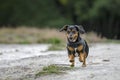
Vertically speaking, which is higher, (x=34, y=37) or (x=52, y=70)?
(x=34, y=37)

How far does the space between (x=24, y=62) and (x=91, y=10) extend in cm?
4398

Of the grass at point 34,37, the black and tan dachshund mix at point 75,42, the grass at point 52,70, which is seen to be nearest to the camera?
Result: the grass at point 52,70

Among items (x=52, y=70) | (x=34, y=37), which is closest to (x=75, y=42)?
(x=52, y=70)

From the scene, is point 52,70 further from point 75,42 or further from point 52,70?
point 75,42

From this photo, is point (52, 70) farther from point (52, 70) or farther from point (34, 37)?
point (34, 37)

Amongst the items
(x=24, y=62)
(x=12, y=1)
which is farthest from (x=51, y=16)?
(x=24, y=62)

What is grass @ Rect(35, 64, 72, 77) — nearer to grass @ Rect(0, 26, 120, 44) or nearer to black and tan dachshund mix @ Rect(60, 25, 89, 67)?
black and tan dachshund mix @ Rect(60, 25, 89, 67)

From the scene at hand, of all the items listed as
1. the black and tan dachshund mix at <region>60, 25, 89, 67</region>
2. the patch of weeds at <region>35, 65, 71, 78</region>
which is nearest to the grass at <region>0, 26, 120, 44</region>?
the patch of weeds at <region>35, 65, 71, 78</region>

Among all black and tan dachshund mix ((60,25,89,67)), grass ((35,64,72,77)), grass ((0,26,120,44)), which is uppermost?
grass ((0,26,120,44))

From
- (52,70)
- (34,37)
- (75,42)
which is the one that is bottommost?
(52,70)

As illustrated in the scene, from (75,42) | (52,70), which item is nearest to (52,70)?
(52,70)

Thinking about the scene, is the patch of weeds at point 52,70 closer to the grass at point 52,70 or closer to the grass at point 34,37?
the grass at point 52,70

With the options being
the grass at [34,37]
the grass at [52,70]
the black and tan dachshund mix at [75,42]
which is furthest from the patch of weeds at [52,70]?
the grass at [34,37]

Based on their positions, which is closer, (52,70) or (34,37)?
(52,70)
